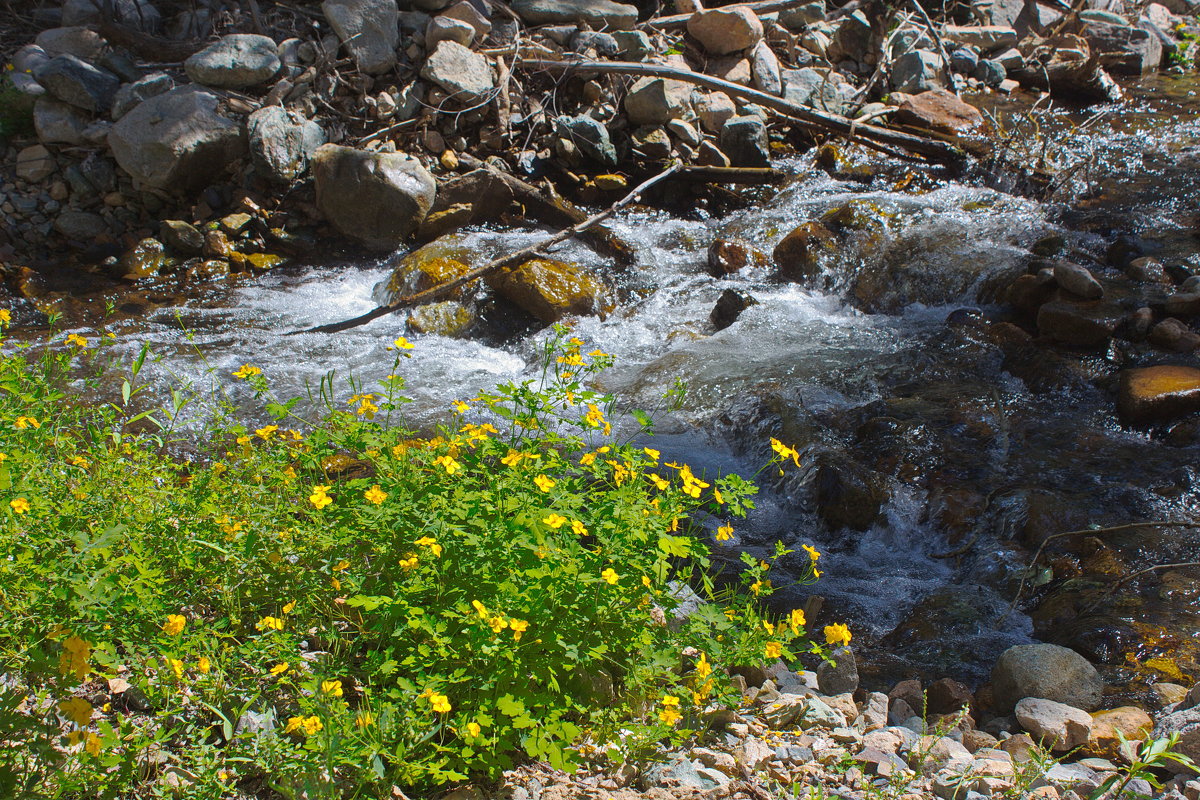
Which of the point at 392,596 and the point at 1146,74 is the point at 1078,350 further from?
the point at 1146,74

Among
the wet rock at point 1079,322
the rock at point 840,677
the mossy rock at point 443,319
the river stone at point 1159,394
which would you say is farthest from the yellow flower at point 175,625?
the wet rock at point 1079,322

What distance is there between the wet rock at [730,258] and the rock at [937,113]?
3677 millimetres

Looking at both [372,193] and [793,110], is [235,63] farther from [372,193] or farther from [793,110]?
[793,110]

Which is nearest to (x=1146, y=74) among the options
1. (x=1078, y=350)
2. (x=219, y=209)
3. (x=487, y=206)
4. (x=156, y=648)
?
(x=1078, y=350)

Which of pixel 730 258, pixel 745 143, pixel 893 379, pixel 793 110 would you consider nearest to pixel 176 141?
pixel 730 258

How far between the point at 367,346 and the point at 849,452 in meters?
3.68

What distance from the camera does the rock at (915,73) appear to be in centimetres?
1062

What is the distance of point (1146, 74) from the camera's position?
38.5 ft

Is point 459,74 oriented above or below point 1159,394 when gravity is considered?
above

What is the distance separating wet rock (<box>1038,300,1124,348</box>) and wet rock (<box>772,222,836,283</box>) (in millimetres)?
1964

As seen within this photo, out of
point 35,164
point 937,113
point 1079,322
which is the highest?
point 937,113

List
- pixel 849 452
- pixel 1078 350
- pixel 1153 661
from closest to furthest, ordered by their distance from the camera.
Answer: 1. pixel 1153 661
2. pixel 849 452
3. pixel 1078 350

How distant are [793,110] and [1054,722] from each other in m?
7.79

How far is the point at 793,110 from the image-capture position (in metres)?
9.09
